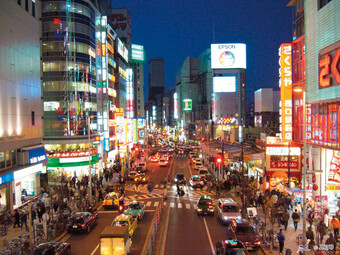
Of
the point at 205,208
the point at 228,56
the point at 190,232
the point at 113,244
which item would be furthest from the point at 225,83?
the point at 113,244

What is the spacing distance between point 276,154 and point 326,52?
447 inches

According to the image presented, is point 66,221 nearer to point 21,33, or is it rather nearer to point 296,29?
point 21,33

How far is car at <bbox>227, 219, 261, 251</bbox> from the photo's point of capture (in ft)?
55.1

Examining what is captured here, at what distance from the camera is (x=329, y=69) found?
20.0 m

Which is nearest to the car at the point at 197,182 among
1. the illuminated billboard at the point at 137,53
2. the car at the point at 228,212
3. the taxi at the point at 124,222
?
the car at the point at 228,212

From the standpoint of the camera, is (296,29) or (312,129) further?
(296,29)

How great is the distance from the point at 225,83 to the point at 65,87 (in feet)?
216

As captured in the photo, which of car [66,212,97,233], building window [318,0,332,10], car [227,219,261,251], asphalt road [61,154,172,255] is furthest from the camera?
building window [318,0,332,10]

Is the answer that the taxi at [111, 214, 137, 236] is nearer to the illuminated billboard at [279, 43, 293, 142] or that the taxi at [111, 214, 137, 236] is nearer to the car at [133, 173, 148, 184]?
the illuminated billboard at [279, 43, 293, 142]

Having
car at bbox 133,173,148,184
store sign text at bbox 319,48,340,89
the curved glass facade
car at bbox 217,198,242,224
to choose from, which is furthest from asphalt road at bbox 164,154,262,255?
the curved glass facade

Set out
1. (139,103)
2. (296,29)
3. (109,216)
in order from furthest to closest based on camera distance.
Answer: (139,103)
(296,29)
(109,216)

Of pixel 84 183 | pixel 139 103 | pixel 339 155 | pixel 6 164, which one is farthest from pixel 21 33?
pixel 139 103

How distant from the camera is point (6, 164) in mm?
25734

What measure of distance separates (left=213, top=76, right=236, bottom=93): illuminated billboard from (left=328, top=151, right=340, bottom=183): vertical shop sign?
7904 centimetres
